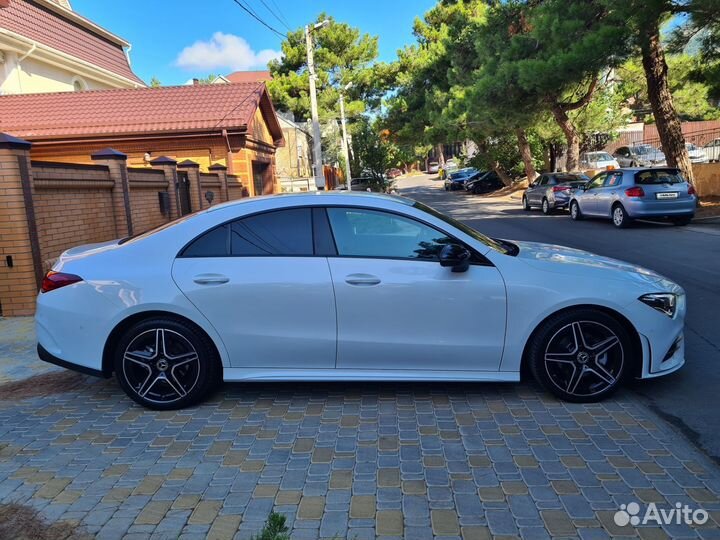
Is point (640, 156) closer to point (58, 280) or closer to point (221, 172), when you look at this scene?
point (221, 172)

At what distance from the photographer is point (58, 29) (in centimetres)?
2284

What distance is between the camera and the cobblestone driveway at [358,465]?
2.86 m

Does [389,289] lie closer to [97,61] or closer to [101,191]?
[101,191]

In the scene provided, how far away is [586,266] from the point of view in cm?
421

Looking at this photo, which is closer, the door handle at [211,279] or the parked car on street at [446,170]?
the door handle at [211,279]

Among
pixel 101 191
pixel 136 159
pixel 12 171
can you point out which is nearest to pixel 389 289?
pixel 12 171

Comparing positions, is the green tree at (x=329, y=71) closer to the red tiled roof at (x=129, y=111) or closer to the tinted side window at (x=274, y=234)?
the red tiled roof at (x=129, y=111)

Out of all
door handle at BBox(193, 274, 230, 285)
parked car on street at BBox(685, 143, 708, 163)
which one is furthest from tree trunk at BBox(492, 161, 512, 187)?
door handle at BBox(193, 274, 230, 285)

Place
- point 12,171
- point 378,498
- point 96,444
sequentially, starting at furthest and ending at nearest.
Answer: point 12,171 < point 96,444 < point 378,498

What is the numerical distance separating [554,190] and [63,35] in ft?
66.1

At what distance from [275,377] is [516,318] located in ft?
5.87

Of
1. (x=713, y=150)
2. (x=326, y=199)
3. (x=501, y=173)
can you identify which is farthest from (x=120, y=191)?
(x=501, y=173)

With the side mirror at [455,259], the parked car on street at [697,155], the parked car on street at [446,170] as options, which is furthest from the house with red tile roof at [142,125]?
the parked car on street at [446,170]

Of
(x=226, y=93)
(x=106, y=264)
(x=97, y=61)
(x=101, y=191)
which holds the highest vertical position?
(x=97, y=61)
